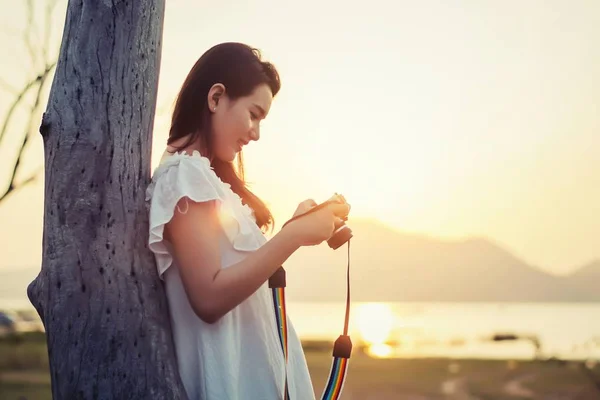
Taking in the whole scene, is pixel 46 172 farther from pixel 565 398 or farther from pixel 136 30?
pixel 565 398

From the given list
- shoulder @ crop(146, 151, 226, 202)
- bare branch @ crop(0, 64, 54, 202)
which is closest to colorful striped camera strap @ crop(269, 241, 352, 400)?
shoulder @ crop(146, 151, 226, 202)

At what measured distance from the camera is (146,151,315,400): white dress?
6.87 feet

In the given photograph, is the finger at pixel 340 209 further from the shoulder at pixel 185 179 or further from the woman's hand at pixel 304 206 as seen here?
the shoulder at pixel 185 179

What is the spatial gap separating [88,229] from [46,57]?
2.65m

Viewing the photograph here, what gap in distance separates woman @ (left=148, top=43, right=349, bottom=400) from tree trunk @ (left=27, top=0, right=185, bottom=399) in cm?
9

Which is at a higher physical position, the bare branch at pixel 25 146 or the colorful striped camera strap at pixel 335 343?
the bare branch at pixel 25 146

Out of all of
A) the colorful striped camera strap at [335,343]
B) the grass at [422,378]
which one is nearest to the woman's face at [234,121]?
the colorful striped camera strap at [335,343]

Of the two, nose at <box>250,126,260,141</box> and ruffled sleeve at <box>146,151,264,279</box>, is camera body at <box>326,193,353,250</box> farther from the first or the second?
nose at <box>250,126,260,141</box>

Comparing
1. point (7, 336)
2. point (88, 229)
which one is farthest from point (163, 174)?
point (7, 336)

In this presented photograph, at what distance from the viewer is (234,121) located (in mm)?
2334

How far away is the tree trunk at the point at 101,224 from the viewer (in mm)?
2051

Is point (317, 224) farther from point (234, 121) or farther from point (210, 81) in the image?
point (210, 81)

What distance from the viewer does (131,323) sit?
6.84ft

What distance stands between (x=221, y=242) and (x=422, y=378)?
17.3m
